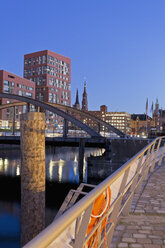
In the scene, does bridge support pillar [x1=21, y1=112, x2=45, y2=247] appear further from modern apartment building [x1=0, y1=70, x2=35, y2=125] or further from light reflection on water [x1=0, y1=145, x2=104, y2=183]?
modern apartment building [x1=0, y1=70, x2=35, y2=125]

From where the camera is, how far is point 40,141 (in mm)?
8992

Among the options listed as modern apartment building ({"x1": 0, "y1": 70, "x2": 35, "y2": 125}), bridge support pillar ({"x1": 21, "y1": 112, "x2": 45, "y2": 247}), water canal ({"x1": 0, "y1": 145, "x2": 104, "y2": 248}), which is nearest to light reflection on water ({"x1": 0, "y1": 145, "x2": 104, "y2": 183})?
water canal ({"x1": 0, "y1": 145, "x2": 104, "y2": 248})

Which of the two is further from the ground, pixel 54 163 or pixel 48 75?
pixel 48 75

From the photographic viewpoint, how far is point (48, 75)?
408 ft

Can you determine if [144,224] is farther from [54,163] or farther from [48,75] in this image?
[48,75]

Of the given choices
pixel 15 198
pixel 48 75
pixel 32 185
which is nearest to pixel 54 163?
pixel 15 198

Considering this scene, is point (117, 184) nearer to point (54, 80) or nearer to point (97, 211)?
point (97, 211)

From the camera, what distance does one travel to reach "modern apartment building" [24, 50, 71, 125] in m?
124

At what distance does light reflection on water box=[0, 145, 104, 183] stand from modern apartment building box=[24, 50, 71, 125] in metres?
59.8

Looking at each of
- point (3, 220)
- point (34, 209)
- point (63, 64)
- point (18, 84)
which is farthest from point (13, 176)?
point (63, 64)

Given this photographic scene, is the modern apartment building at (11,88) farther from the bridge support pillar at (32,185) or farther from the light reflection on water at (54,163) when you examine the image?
the bridge support pillar at (32,185)

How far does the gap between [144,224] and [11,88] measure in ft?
329

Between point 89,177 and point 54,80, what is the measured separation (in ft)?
344

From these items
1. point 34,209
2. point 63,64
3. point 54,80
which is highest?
point 63,64
